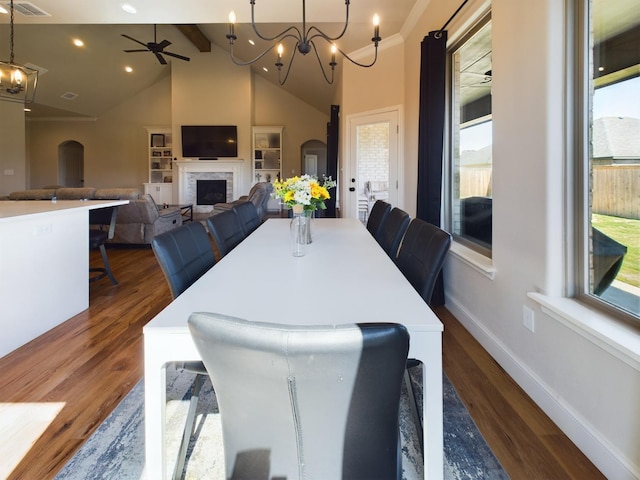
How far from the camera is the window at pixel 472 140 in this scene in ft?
8.97

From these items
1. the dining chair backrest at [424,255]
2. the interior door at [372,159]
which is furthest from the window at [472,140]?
the interior door at [372,159]

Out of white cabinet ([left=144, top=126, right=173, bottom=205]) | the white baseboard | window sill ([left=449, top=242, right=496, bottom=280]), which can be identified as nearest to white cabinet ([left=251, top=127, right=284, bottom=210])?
white cabinet ([left=144, top=126, right=173, bottom=205])

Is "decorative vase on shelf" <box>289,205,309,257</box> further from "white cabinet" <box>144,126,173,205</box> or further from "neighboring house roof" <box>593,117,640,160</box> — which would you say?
"white cabinet" <box>144,126,173,205</box>

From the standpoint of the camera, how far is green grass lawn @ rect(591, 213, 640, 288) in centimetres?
139

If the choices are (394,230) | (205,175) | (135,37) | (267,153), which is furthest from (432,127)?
(135,37)

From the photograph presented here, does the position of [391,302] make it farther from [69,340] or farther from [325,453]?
[69,340]

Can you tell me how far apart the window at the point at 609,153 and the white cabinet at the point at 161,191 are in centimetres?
1075

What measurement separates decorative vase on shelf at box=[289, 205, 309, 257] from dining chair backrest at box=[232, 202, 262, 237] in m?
0.95

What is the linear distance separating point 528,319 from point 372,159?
12.9ft

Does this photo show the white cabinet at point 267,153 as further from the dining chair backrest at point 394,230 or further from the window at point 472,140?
the dining chair backrest at point 394,230

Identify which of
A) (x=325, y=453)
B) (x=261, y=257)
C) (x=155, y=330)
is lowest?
(x=325, y=453)

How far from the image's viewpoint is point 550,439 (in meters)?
1.55

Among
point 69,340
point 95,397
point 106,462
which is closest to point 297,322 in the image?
point 106,462

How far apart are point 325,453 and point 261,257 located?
1.19 meters
